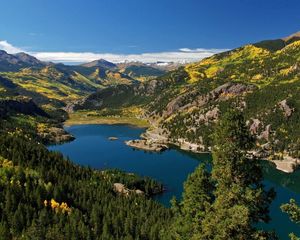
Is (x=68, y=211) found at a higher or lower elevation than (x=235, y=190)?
lower

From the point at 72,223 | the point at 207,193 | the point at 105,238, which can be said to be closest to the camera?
the point at 207,193

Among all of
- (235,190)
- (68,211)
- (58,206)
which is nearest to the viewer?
(235,190)

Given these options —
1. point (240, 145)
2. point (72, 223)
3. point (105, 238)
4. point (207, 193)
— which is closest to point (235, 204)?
point (240, 145)

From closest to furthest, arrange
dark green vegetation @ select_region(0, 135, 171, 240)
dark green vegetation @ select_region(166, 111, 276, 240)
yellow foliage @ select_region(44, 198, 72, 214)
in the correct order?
1. dark green vegetation @ select_region(166, 111, 276, 240)
2. dark green vegetation @ select_region(0, 135, 171, 240)
3. yellow foliage @ select_region(44, 198, 72, 214)

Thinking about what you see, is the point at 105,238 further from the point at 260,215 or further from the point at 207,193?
the point at 260,215

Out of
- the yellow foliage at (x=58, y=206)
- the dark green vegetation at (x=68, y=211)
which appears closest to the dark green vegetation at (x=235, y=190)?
the dark green vegetation at (x=68, y=211)

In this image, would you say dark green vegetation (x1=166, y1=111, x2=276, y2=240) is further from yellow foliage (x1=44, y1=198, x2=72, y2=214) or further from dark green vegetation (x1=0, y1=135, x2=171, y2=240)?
yellow foliage (x1=44, y1=198, x2=72, y2=214)

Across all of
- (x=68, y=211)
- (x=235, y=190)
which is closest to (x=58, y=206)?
(x=68, y=211)

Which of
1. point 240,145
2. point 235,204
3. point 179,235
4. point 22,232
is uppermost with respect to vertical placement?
point 240,145

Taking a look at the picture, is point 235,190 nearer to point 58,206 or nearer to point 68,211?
point 68,211

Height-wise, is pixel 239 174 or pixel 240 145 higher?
pixel 240 145

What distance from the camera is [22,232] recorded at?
475 ft

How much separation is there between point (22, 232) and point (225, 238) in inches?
4527

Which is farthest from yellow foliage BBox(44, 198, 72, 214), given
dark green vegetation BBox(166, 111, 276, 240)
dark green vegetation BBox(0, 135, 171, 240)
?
dark green vegetation BBox(166, 111, 276, 240)
